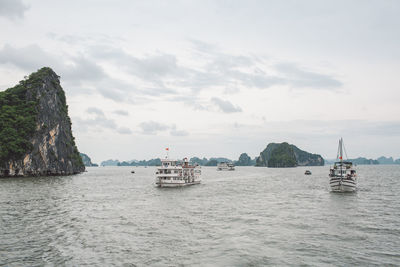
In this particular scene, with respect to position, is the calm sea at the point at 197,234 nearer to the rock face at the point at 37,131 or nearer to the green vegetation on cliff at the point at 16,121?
the green vegetation on cliff at the point at 16,121

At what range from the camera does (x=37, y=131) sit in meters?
124

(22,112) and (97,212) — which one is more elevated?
(22,112)

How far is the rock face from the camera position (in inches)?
4446

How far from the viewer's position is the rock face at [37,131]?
112938mm

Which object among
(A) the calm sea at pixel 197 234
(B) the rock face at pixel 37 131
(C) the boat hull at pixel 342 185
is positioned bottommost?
(A) the calm sea at pixel 197 234

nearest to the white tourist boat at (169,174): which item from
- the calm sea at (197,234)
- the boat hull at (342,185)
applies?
the calm sea at (197,234)

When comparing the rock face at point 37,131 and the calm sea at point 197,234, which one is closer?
the calm sea at point 197,234

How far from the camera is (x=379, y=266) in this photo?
2123 centimetres

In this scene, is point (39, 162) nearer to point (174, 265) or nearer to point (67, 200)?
point (67, 200)

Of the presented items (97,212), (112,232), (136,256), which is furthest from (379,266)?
(97,212)

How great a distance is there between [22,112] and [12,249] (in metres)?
117

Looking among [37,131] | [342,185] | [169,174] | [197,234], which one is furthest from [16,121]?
[342,185]

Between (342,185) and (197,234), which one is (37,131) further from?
(197,234)

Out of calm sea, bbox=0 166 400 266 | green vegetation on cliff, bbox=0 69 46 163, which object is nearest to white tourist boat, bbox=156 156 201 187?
calm sea, bbox=0 166 400 266
